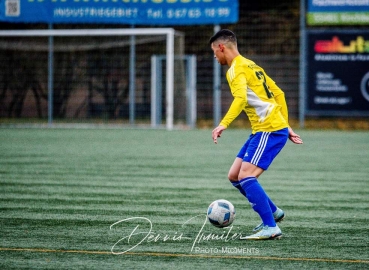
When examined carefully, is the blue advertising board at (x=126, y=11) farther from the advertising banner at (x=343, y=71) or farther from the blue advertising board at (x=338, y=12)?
the advertising banner at (x=343, y=71)

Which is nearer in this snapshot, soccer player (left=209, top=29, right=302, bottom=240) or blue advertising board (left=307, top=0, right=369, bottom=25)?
soccer player (left=209, top=29, right=302, bottom=240)

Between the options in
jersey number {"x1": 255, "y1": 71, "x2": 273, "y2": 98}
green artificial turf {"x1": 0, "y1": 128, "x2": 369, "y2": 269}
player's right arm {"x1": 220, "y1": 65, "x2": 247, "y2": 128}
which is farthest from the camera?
jersey number {"x1": 255, "y1": 71, "x2": 273, "y2": 98}

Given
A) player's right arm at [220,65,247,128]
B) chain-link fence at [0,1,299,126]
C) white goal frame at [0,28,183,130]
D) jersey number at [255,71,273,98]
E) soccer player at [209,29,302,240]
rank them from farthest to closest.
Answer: chain-link fence at [0,1,299,126]
white goal frame at [0,28,183,130]
jersey number at [255,71,273,98]
soccer player at [209,29,302,240]
player's right arm at [220,65,247,128]

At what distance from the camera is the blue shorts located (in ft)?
21.4

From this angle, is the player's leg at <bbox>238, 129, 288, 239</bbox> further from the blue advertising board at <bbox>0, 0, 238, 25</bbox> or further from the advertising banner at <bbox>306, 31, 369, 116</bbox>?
the blue advertising board at <bbox>0, 0, 238, 25</bbox>

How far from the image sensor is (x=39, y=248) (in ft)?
19.6

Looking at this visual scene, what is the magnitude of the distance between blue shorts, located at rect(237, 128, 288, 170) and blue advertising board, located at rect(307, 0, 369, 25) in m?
18.5

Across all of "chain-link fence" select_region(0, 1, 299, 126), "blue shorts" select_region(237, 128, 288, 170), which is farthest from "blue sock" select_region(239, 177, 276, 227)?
"chain-link fence" select_region(0, 1, 299, 126)

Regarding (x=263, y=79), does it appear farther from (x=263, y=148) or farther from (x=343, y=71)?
(x=343, y=71)

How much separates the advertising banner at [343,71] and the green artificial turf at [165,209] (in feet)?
24.0

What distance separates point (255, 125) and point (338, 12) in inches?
731

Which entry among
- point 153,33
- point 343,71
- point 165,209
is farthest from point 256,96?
point 153,33

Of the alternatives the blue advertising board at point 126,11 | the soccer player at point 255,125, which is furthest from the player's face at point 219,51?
the blue advertising board at point 126,11

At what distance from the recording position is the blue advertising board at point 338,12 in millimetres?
24250
